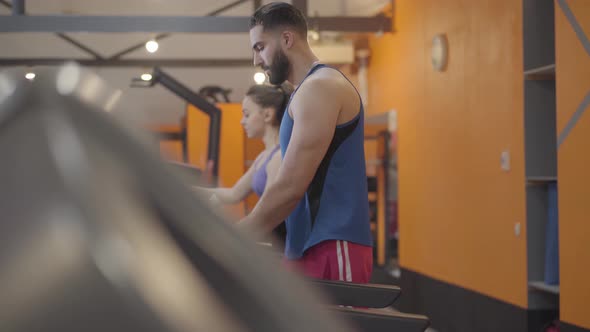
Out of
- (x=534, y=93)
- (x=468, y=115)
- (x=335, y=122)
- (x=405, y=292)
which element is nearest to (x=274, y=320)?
(x=335, y=122)

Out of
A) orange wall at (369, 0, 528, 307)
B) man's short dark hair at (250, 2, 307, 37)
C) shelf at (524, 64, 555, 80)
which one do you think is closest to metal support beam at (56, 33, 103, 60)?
orange wall at (369, 0, 528, 307)

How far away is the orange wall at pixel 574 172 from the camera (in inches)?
124

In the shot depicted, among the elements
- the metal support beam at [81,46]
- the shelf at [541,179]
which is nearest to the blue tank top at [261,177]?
the shelf at [541,179]

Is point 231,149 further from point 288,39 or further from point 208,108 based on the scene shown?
point 288,39

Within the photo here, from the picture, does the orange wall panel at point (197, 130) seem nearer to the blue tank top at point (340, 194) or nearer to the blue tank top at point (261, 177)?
the blue tank top at point (261, 177)

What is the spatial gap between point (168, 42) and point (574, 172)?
28.3ft

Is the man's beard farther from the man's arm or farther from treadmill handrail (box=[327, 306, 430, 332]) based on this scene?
treadmill handrail (box=[327, 306, 430, 332])

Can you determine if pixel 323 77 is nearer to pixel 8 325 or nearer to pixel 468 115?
pixel 8 325

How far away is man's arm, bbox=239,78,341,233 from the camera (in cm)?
179

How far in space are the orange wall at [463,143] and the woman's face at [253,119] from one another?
152 cm

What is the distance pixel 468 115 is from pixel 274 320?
476cm

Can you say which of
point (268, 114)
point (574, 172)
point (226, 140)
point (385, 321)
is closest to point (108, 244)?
point (385, 321)

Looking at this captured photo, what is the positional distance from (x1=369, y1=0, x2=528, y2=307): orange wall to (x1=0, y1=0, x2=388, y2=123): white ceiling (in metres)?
2.18

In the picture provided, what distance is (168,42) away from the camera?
11.2m
